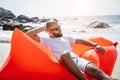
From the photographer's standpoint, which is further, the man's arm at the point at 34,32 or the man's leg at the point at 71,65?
the man's arm at the point at 34,32

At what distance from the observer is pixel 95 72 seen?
9.22 ft

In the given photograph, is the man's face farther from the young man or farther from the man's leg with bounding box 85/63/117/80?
the man's leg with bounding box 85/63/117/80

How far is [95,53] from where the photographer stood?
349 centimetres

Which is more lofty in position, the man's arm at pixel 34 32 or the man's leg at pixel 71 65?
the man's arm at pixel 34 32

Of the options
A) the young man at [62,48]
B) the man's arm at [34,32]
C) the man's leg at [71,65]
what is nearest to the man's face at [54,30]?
the young man at [62,48]

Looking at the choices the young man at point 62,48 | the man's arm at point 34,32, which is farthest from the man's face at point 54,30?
the man's arm at point 34,32

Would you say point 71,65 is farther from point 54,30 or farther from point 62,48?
Answer: point 54,30

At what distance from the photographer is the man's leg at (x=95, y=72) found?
8.98ft

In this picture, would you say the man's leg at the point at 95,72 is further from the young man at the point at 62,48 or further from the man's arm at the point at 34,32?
the man's arm at the point at 34,32

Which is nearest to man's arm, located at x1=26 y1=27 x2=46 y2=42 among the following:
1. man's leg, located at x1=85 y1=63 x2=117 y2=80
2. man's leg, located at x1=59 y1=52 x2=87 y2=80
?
man's leg, located at x1=59 y1=52 x2=87 y2=80

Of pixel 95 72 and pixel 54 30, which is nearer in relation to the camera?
pixel 95 72

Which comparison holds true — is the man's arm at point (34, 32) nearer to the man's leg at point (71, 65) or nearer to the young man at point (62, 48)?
the young man at point (62, 48)

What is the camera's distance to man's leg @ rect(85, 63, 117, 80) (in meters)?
2.74

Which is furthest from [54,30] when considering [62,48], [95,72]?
[95,72]
